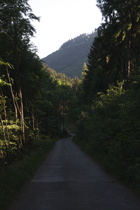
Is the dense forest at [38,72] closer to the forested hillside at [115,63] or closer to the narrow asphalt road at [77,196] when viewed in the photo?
the forested hillside at [115,63]

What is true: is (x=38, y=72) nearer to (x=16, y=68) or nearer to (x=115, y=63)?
(x=16, y=68)

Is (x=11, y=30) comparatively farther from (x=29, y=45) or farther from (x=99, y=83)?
(x=99, y=83)

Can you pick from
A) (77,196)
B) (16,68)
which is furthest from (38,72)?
→ (77,196)

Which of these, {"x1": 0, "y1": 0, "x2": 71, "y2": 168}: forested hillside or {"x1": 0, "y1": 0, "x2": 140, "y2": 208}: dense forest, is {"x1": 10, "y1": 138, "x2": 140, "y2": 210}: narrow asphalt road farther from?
{"x1": 0, "y1": 0, "x2": 71, "y2": 168}: forested hillside

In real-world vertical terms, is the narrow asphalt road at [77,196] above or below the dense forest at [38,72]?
below

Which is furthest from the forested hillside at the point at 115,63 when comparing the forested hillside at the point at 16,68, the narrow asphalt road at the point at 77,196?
the forested hillside at the point at 16,68

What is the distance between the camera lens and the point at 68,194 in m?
8.09

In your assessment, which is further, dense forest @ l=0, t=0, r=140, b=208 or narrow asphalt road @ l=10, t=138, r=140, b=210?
dense forest @ l=0, t=0, r=140, b=208

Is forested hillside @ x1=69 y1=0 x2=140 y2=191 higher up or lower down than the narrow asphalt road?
higher up

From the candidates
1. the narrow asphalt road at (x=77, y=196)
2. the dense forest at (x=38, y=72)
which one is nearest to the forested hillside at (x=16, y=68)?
the dense forest at (x=38, y=72)

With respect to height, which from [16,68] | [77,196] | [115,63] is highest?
[115,63]

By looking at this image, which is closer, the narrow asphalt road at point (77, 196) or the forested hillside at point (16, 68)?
the narrow asphalt road at point (77, 196)

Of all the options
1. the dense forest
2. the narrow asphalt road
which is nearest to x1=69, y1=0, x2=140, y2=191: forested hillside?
the dense forest

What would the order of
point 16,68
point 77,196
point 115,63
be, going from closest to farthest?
point 77,196
point 16,68
point 115,63
